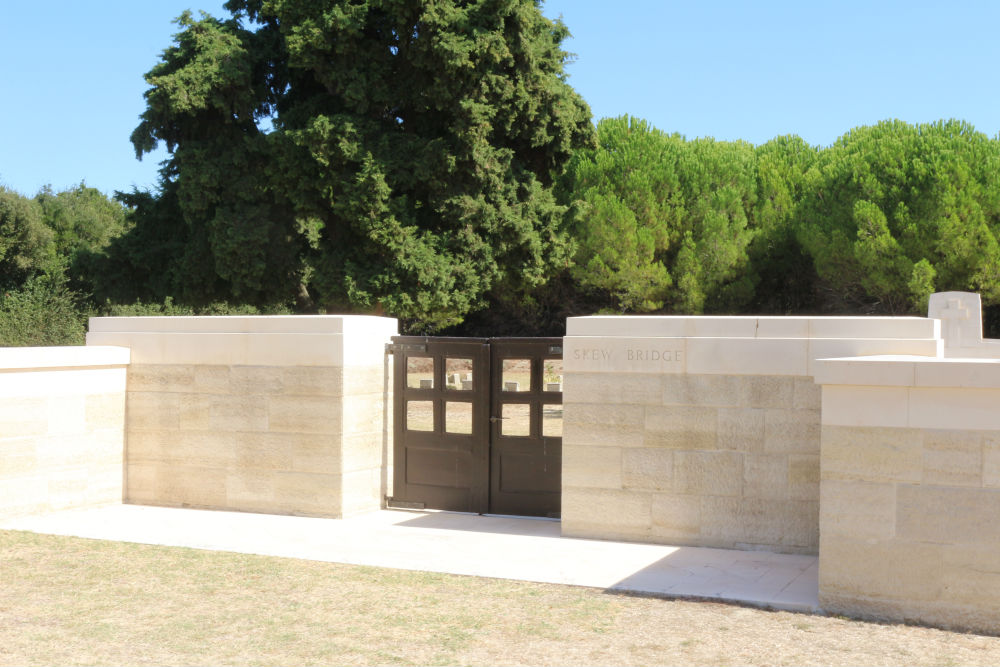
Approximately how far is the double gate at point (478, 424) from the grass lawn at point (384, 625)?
2957 mm

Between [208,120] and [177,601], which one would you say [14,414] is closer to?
[177,601]

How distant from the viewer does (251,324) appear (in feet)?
37.7

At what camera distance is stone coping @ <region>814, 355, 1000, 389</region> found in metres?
6.80

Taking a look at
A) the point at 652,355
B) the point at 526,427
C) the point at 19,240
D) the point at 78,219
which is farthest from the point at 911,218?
the point at 78,219

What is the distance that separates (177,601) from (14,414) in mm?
4573

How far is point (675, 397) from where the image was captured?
31.4ft

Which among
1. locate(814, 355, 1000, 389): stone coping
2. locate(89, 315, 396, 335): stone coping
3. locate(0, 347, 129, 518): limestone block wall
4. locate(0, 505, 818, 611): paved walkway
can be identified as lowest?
locate(0, 505, 818, 611): paved walkway

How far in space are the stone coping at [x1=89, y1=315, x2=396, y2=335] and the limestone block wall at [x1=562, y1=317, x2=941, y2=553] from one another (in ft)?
8.74

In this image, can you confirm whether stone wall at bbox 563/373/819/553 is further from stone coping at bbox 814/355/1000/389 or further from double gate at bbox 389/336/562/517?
stone coping at bbox 814/355/1000/389

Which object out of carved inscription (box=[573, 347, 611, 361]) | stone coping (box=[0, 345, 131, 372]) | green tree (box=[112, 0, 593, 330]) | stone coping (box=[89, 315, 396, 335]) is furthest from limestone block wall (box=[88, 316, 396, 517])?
green tree (box=[112, 0, 593, 330])

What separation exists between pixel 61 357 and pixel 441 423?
4.43m

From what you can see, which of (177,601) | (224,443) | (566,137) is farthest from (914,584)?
(566,137)

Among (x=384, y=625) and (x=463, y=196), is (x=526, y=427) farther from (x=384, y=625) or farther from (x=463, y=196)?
(x=463, y=196)

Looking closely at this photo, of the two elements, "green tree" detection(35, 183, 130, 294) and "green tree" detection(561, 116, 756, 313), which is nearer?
"green tree" detection(561, 116, 756, 313)
